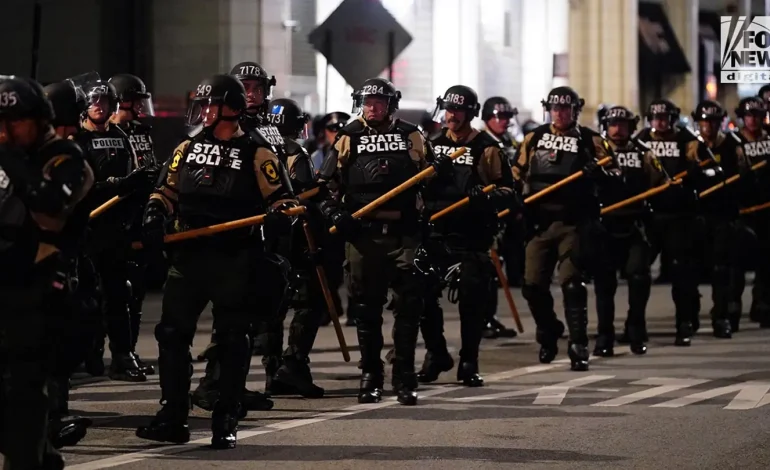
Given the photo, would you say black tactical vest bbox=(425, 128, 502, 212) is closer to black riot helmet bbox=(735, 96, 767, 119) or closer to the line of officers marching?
the line of officers marching

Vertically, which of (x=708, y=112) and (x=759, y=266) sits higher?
(x=708, y=112)

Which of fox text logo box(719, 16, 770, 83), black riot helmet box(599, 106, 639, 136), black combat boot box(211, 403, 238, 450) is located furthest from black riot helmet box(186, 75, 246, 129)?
fox text logo box(719, 16, 770, 83)

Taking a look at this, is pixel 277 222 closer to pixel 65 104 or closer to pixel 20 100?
pixel 65 104

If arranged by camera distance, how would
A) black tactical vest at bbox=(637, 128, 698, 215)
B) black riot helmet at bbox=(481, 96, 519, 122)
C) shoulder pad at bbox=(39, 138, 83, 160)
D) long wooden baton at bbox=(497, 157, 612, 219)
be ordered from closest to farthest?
shoulder pad at bbox=(39, 138, 83, 160) → long wooden baton at bbox=(497, 157, 612, 219) → black tactical vest at bbox=(637, 128, 698, 215) → black riot helmet at bbox=(481, 96, 519, 122)

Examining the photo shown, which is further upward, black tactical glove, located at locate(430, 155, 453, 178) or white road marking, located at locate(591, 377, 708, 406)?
black tactical glove, located at locate(430, 155, 453, 178)

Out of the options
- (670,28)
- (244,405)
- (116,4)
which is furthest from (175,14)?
(670,28)

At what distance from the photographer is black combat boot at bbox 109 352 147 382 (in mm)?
12305

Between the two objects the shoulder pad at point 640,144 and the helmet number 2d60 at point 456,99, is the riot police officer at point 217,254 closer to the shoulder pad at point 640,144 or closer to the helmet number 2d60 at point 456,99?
the helmet number 2d60 at point 456,99

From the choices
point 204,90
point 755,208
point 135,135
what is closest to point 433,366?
point 135,135

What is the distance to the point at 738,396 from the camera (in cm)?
1141

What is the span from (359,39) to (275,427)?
264 inches

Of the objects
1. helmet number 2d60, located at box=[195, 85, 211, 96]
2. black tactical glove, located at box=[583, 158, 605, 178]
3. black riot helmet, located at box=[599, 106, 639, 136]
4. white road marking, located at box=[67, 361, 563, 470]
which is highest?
black riot helmet, located at box=[599, 106, 639, 136]

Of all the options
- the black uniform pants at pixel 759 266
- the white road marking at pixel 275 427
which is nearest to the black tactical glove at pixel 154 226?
the white road marking at pixel 275 427

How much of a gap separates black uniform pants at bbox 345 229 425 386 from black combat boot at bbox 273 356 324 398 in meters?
0.46
